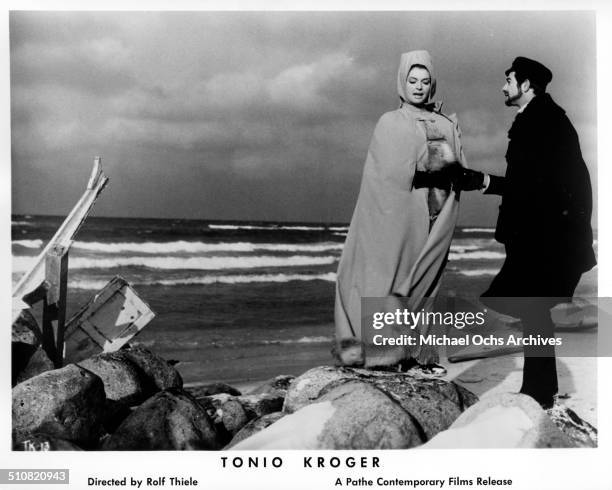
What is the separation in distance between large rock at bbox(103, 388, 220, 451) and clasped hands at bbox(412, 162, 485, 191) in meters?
2.27

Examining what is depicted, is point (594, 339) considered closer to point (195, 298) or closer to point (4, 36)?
point (195, 298)

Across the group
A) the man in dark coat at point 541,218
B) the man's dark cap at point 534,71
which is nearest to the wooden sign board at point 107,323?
the man in dark coat at point 541,218

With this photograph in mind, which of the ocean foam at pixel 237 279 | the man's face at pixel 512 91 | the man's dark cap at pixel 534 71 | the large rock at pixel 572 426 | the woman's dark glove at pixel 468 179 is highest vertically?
the man's dark cap at pixel 534 71

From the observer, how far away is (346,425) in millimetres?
6828

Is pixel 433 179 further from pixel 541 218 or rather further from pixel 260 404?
pixel 260 404

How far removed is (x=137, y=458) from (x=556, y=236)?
340 centimetres

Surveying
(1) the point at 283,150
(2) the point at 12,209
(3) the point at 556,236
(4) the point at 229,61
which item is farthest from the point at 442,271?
(2) the point at 12,209

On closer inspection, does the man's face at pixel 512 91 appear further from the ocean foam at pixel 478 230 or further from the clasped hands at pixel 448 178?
the ocean foam at pixel 478 230

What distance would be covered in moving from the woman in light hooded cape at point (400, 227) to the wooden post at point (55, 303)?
2.05m

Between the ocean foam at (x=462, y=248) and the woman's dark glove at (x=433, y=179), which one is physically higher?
the woman's dark glove at (x=433, y=179)

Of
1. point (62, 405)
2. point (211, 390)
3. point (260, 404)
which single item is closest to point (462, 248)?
point (260, 404)

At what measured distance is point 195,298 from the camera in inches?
308

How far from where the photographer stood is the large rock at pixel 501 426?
688 cm

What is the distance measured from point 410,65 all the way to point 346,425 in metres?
2.64
